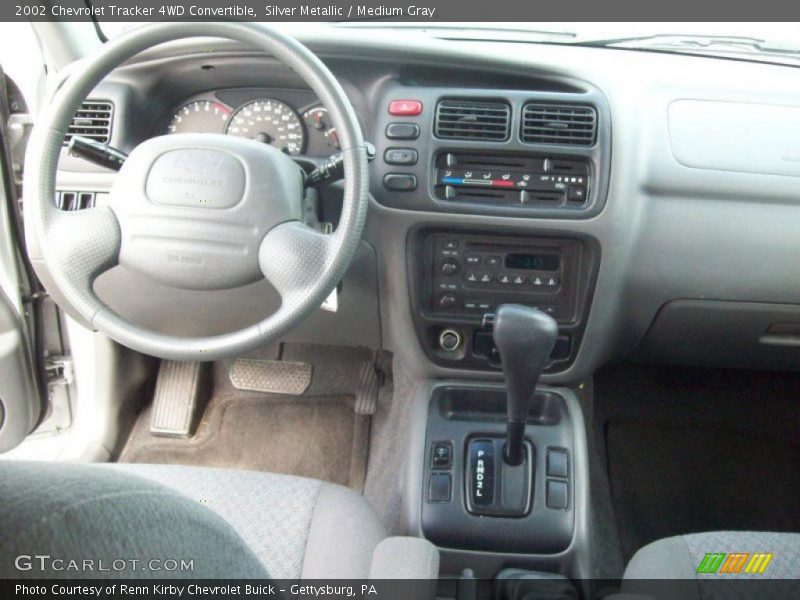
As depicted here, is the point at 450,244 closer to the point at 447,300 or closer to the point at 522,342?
the point at 447,300

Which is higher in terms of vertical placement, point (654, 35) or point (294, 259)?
point (654, 35)

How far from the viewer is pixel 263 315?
1572mm

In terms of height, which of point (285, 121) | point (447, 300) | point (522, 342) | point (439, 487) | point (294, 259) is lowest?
point (439, 487)

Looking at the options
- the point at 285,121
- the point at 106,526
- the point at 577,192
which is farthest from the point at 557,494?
the point at 106,526

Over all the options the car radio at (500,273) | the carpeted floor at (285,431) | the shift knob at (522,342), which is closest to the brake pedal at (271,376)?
the carpeted floor at (285,431)

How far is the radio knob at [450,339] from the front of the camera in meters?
1.51

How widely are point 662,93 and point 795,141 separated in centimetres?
27

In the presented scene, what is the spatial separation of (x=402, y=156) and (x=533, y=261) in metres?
0.34

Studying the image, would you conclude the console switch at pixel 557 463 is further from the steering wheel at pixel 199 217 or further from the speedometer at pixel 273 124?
the speedometer at pixel 273 124

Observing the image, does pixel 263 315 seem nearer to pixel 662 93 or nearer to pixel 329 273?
pixel 329 273

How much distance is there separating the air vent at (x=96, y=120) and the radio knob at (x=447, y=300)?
0.76m

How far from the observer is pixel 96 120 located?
1402 millimetres
